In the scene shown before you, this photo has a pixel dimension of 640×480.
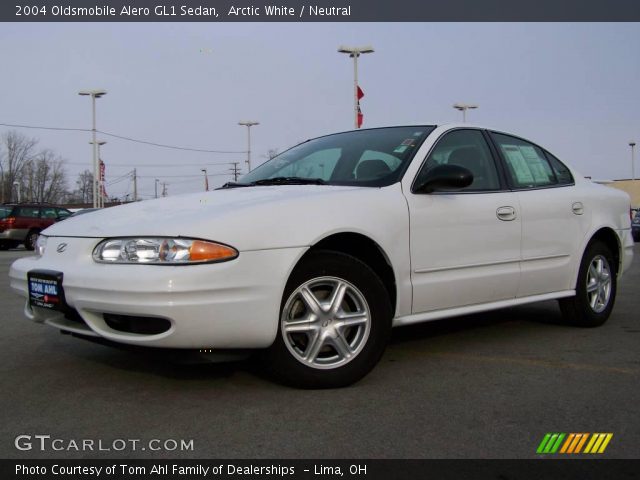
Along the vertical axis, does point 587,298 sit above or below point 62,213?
above

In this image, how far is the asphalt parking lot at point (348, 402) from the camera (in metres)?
2.61

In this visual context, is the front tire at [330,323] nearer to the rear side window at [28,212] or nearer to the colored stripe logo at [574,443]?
the colored stripe logo at [574,443]

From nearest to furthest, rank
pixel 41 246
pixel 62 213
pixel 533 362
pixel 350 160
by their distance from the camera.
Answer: pixel 41 246, pixel 533 362, pixel 350 160, pixel 62 213

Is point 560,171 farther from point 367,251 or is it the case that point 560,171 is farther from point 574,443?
point 574,443

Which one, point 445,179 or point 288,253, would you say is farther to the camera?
point 445,179

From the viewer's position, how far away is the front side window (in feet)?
13.9

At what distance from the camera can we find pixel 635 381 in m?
3.54

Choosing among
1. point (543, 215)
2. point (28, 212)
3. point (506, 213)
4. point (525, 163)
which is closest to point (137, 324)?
point (506, 213)

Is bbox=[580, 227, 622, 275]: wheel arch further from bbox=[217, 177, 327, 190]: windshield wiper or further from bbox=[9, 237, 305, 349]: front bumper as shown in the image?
bbox=[9, 237, 305, 349]: front bumper

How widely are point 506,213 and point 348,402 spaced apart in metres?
1.90

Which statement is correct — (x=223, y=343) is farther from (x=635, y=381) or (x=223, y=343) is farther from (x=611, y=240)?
(x=611, y=240)

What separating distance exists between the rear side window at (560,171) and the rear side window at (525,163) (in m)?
0.05

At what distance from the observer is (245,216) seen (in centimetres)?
313
